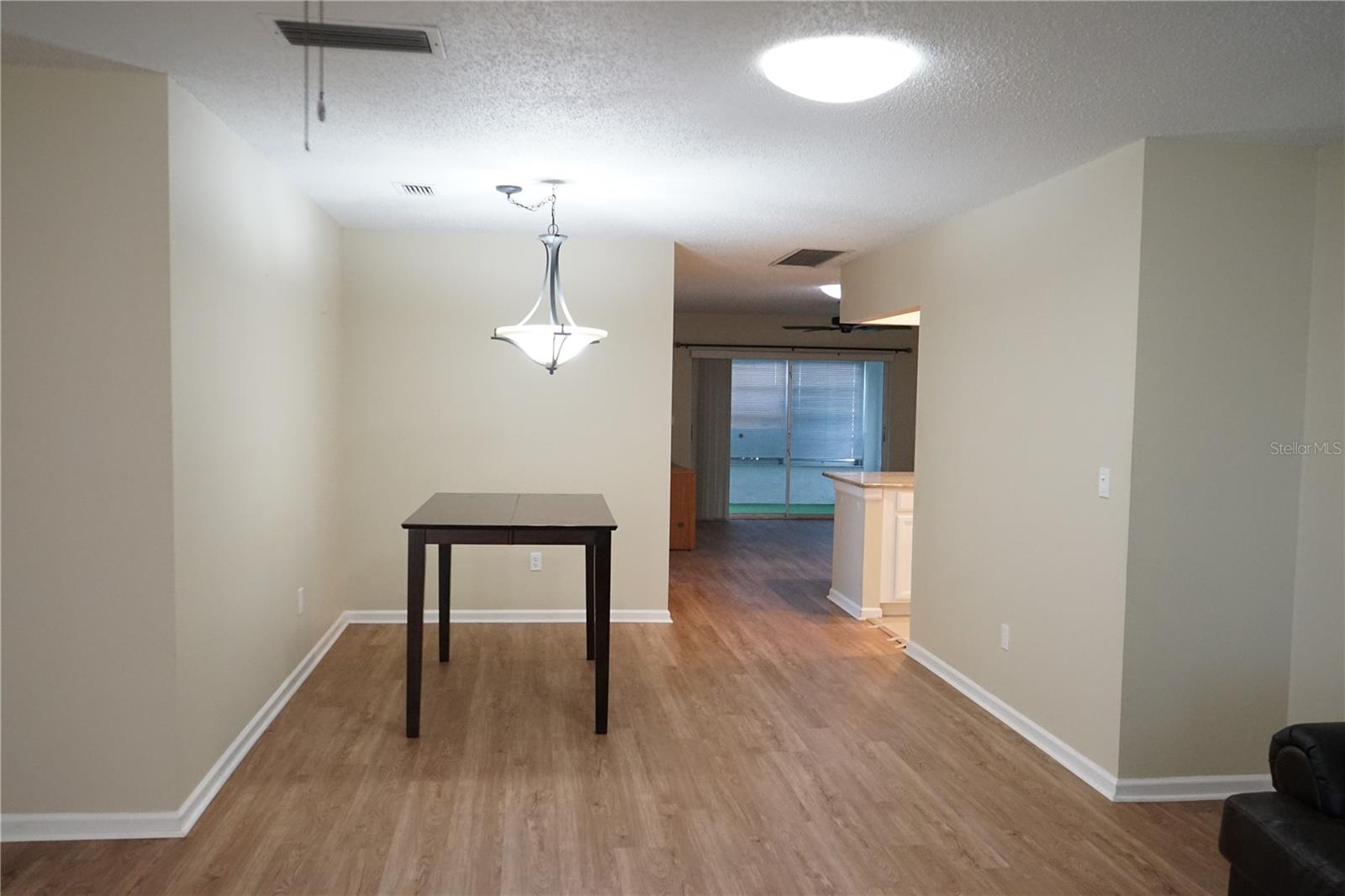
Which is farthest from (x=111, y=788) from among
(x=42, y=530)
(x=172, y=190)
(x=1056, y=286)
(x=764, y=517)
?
(x=764, y=517)

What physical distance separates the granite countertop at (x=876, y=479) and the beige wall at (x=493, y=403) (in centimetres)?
128

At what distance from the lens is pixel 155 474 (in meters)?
2.82

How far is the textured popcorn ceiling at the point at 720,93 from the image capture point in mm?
2252

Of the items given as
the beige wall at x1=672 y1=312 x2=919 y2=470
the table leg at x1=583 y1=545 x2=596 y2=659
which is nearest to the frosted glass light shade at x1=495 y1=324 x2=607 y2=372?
the table leg at x1=583 y1=545 x2=596 y2=659

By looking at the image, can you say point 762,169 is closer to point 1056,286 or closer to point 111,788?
point 1056,286

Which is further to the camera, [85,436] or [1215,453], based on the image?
[1215,453]

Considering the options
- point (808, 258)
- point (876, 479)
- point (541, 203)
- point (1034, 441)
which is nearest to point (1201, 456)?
point (1034, 441)

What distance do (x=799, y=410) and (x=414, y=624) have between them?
8.05 m

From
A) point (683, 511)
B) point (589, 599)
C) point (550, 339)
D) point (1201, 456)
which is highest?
point (550, 339)

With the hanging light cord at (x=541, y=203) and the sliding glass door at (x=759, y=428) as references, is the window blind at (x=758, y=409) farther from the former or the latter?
the hanging light cord at (x=541, y=203)

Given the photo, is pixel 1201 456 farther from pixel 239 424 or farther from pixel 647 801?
pixel 239 424

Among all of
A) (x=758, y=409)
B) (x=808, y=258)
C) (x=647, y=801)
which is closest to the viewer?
(x=647, y=801)

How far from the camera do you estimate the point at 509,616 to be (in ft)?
18.5

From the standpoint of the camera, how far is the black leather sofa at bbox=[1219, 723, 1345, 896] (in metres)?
2.10
